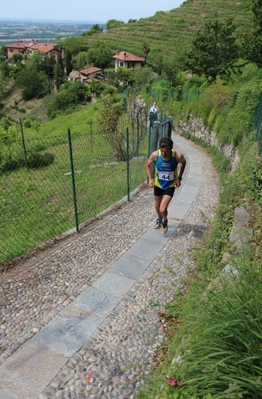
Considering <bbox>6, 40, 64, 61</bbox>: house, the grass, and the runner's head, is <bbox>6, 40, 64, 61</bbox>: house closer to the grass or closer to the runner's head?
the runner's head

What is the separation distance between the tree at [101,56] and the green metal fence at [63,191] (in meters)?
53.3

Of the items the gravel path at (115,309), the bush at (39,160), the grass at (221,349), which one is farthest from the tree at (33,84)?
the grass at (221,349)

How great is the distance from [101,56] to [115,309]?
65.1 metres

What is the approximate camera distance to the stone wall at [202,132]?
1182 cm

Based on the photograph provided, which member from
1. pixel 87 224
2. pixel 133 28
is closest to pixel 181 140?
pixel 87 224

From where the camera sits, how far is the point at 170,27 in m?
62.5

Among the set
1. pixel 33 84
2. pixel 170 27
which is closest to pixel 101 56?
pixel 170 27

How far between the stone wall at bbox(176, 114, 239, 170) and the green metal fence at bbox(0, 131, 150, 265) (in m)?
3.01

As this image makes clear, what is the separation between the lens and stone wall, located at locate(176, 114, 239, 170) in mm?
11818

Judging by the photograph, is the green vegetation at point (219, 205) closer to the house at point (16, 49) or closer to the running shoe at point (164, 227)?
the running shoe at point (164, 227)

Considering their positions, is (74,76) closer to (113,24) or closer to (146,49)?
(146,49)

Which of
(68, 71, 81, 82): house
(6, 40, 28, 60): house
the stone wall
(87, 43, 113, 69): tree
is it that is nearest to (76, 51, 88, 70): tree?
(87, 43, 113, 69): tree

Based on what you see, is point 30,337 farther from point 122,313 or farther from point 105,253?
point 105,253

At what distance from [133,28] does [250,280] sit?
80224 mm
